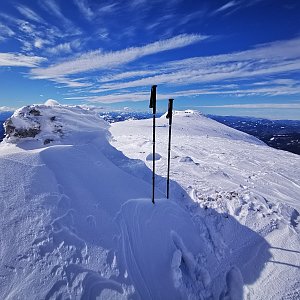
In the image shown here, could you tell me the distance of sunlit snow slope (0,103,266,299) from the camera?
7.33m

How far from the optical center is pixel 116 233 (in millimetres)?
9469

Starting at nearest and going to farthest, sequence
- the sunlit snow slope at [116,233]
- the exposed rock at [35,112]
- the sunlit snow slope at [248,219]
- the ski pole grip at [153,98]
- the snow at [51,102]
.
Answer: the sunlit snow slope at [116,233], the sunlit snow slope at [248,219], the ski pole grip at [153,98], the exposed rock at [35,112], the snow at [51,102]

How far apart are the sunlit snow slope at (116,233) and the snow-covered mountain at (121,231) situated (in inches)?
1.4

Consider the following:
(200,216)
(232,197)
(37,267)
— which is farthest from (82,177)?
(232,197)

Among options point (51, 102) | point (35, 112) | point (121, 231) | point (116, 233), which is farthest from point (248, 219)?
point (51, 102)

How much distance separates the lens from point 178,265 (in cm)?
939

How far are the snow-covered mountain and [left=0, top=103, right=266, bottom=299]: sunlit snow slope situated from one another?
35 mm

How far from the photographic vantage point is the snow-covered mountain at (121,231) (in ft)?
24.2

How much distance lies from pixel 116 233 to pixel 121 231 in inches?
10.9

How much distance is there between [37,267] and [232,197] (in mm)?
10786

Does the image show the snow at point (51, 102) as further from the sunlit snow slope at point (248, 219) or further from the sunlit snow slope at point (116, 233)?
the sunlit snow slope at point (248, 219)

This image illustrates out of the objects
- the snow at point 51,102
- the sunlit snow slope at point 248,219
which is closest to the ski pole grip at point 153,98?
the sunlit snow slope at point 248,219

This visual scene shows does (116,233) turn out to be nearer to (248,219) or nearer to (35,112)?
(248,219)

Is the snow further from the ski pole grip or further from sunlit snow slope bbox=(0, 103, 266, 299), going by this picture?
the ski pole grip
